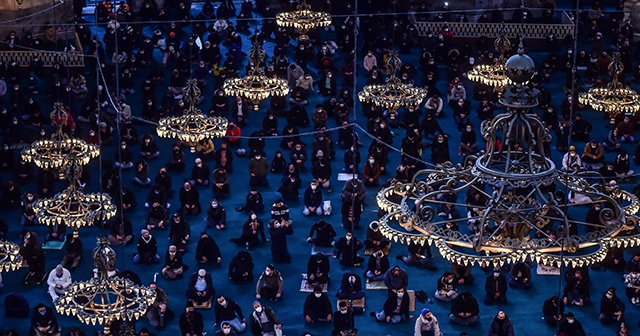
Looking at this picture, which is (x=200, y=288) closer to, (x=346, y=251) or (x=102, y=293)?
(x=346, y=251)

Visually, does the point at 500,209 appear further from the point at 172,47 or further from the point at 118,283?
the point at 172,47

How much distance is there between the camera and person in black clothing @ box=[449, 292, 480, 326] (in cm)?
2180

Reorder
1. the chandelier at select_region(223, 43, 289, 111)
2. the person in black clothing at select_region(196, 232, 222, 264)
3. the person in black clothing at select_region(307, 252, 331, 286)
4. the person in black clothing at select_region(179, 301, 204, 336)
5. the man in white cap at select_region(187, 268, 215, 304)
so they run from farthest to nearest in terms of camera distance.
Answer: the person in black clothing at select_region(196, 232, 222, 264) < the person in black clothing at select_region(307, 252, 331, 286) < the man in white cap at select_region(187, 268, 215, 304) < the person in black clothing at select_region(179, 301, 204, 336) < the chandelier at select_region(223, 43, 289, 111)

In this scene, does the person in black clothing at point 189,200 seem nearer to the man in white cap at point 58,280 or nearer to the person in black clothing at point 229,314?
the man in white cap at point 58,280

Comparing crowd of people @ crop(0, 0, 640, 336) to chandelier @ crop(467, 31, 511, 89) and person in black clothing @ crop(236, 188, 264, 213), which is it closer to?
person in black clothing @ crop(236, 188, 264, 213)

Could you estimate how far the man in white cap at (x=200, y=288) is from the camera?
22.4 meters

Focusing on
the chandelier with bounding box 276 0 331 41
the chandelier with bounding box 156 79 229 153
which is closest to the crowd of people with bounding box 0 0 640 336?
the chandelier with bounding box 156 79 229 153

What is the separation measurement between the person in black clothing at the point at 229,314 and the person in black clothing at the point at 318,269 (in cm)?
Result: 146

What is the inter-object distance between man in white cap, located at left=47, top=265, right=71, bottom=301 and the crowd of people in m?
0.02

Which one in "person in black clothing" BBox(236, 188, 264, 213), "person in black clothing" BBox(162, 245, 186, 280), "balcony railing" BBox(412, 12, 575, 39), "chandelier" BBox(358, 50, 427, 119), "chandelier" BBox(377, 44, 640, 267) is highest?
"chandelier" BBox(377, 44, 640, 267)

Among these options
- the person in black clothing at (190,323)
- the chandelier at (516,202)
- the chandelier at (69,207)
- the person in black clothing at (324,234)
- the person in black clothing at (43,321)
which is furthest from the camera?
the person in black clothing at (324,234)

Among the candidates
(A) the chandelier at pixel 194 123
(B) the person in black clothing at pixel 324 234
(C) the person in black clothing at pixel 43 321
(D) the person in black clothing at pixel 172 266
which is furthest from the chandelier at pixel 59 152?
(B) the person in black clothing at pixel 324 234

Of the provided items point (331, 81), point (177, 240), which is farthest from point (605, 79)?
point (177, 240)

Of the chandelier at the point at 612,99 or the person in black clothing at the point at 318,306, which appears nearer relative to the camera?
the chandelier at the point at 612,99
